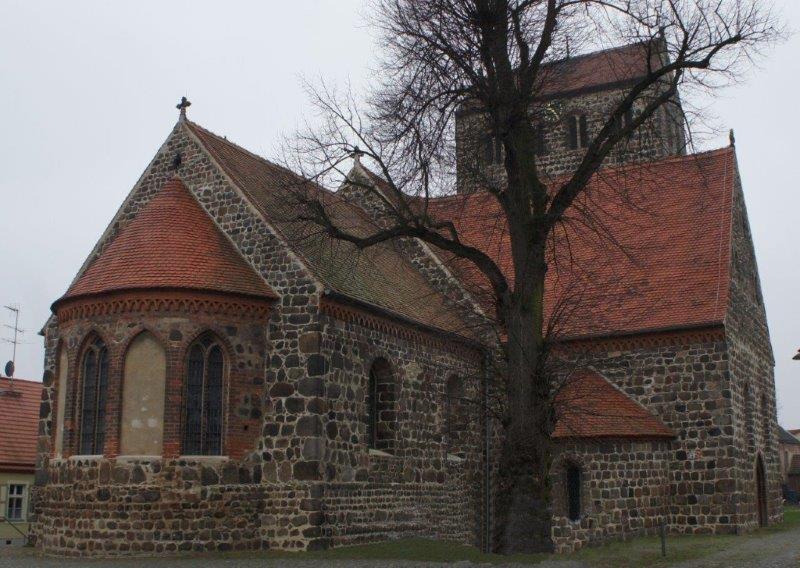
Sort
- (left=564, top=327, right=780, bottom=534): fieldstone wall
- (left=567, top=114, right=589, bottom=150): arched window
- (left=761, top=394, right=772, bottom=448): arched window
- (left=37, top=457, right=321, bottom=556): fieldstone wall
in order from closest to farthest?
1. (left=37, top=457, right=321, bottom=556): fieldstone wall
2. (left=564, top=327, right=780, bottom=534): fieldstone wall
3. (left=761, top=394, right=772, bottom=448): arched window
4. (left=567, top=114, right=589, bottom=150): arched window

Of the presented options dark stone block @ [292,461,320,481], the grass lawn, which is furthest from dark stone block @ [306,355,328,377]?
the grass lawn

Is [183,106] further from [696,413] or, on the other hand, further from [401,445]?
[696,413]

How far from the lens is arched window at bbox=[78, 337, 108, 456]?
18.4 meters

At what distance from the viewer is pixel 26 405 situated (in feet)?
101

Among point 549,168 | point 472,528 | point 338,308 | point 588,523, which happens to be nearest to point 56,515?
point 338,308

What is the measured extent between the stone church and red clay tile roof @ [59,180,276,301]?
0.05 metres

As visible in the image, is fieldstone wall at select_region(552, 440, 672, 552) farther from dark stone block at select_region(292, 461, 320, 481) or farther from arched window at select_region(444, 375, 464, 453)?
dark stone block at select_region(292, 461, 320, 481)

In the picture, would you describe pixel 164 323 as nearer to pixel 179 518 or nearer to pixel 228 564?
pixel 179 518

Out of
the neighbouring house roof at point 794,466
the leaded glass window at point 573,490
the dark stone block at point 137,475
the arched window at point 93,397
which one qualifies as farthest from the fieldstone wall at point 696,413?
the neighbouring house roof at point 794,466

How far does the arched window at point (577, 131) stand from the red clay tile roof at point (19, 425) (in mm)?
20849

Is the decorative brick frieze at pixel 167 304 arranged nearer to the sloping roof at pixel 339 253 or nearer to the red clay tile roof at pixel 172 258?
the red clay tile roof at pixel 172 258

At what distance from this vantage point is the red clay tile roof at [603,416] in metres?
21.7

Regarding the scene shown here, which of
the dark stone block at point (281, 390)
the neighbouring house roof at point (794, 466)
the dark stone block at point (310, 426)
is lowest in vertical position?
the neighbouring house roof at point (794, 466)

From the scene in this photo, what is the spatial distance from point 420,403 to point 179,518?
6687 mm
